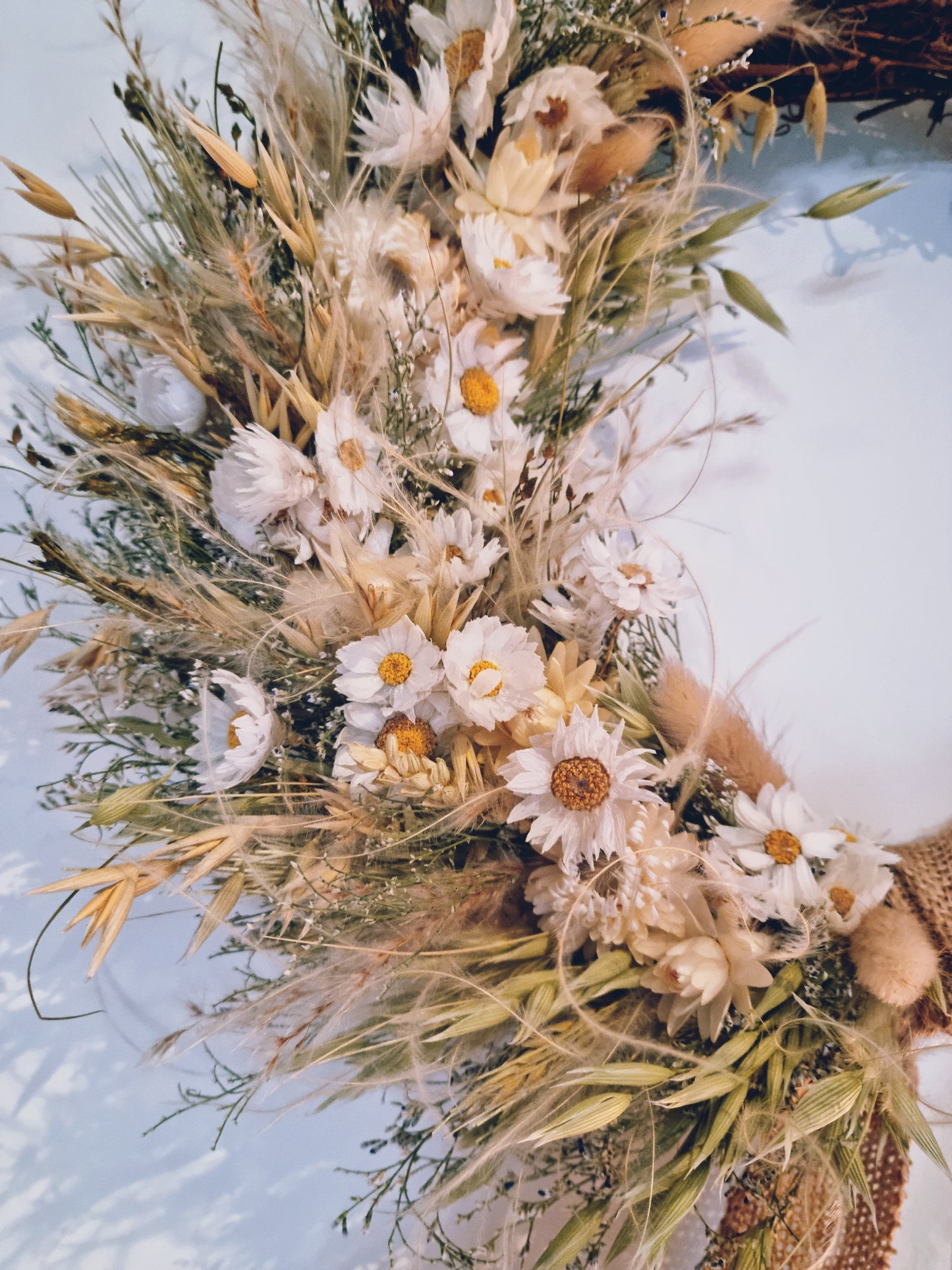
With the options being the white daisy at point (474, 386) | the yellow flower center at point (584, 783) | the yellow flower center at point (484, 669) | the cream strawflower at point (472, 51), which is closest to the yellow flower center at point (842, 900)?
the yellow flower center at point (584, 783)

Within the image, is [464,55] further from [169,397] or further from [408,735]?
[408,735]

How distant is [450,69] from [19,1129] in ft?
3.96

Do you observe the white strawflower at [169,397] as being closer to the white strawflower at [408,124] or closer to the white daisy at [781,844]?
the white strawflower at [408,124]

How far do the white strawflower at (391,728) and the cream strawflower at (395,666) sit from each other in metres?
0.02

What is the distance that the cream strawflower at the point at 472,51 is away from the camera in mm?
703

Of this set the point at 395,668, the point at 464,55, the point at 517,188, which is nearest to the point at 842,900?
the point at 395,668

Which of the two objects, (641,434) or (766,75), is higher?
(766,75)

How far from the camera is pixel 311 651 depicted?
0.66 meters

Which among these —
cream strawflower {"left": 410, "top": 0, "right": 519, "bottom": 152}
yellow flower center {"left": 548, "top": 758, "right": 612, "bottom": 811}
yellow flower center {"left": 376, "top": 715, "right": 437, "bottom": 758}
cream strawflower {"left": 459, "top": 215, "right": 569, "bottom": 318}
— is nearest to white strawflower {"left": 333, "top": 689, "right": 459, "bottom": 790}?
yellow flower center {"left": 376, "top": 715, "right": 437, "bottom": 758}

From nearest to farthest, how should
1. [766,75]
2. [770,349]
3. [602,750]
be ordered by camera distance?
[602,750] < [766,75] < [770,349]

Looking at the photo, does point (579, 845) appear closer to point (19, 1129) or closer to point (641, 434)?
point (641, 434)

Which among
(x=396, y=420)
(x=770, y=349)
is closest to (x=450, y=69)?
(x=396, y=420)

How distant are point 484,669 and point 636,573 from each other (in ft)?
0.52

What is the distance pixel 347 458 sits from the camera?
641mm
